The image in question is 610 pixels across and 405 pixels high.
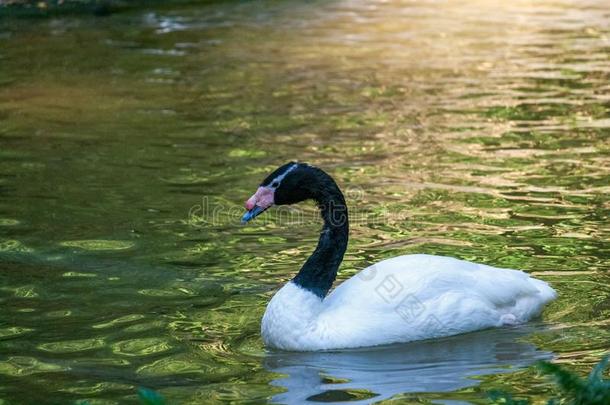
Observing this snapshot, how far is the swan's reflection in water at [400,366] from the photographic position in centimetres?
699

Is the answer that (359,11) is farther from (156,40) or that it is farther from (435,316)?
(435,316)

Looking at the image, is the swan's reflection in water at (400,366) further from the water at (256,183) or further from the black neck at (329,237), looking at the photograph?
the black neck at (329,237)

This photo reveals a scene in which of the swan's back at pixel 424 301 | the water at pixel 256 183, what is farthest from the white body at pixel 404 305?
the water at pixel 256 183

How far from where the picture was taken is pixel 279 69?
1792 cm

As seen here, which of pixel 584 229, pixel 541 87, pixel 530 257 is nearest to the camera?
pixel 530 257

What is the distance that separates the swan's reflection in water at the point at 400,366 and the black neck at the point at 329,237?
0.59m

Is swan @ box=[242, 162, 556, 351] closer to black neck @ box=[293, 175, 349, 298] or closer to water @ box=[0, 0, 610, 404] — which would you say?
black neck @ box=[293, 175, 349, 298]

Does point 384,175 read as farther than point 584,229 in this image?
Yes

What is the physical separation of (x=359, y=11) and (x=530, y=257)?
50.8ft

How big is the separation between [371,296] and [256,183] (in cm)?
416

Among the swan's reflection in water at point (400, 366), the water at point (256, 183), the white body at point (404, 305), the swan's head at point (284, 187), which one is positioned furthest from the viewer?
the swan's head at point (284, 187)

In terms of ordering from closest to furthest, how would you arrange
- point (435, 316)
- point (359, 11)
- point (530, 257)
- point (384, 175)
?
point (435, 316) → point (530, 257) → point (384, 175) → point (359, 11)

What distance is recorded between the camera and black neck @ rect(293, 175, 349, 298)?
809cm

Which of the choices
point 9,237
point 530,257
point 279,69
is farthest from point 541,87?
point 9,237
